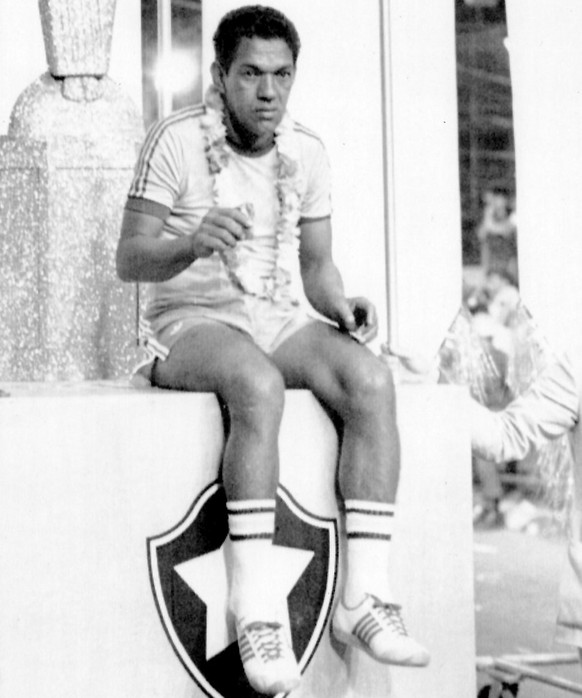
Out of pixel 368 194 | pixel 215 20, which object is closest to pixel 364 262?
pixel 368 194

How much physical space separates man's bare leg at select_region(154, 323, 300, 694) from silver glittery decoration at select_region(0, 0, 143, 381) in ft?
2.09

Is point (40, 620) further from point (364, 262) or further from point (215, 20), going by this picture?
point (215, 20)

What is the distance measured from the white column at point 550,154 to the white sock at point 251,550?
4.36 feet

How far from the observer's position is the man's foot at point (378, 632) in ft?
4.41

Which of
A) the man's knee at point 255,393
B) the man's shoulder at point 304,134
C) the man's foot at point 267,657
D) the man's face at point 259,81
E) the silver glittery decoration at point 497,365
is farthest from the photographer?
the silver glittery decoration at point 497,365

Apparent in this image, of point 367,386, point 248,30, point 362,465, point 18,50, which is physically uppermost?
point 18,50

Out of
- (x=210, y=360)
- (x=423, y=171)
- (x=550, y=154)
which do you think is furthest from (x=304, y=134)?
(x=550, y=154)

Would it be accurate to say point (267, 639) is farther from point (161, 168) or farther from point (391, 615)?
point (161, 168)

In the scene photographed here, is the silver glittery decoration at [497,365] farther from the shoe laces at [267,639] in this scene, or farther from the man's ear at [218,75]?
the shoe laces at [267,639]

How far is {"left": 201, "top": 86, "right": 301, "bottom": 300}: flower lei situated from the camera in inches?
61.4

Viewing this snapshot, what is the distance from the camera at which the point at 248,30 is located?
1.51 m

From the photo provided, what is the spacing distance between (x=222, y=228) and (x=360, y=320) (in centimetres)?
31

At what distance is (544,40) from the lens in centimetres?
260

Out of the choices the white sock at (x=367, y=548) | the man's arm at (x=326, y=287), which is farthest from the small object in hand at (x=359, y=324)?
the white sock at (x=367, y=548)
